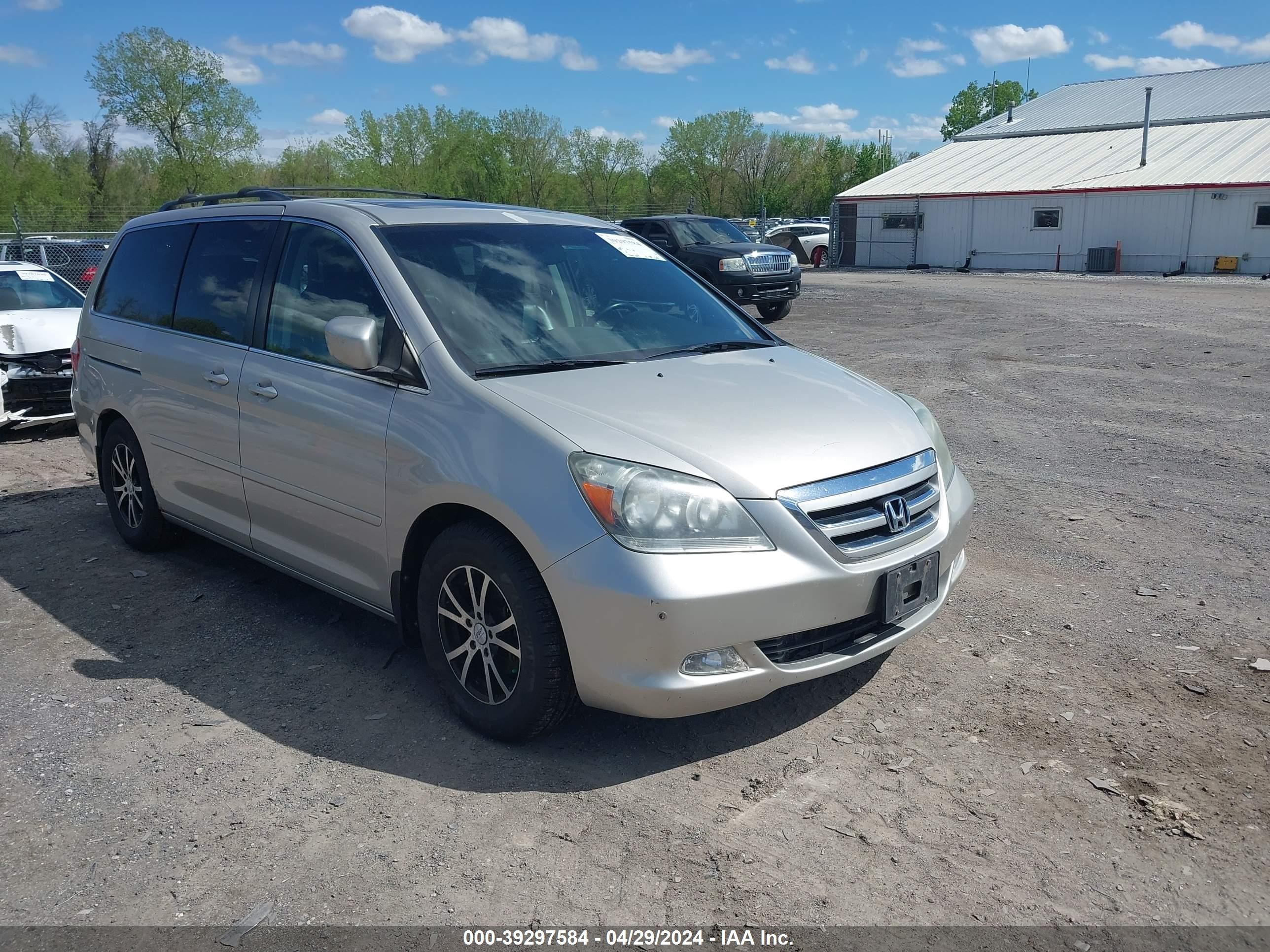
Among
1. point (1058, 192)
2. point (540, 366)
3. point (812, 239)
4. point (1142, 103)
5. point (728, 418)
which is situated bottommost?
point (728, 418)

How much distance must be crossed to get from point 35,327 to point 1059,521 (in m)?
9.35

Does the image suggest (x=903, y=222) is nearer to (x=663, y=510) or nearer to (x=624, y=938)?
(x=663, y=510)

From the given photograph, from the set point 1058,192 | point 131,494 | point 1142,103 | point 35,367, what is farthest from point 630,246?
point 1142,103

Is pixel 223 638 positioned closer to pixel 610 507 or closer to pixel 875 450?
pixel 610 507

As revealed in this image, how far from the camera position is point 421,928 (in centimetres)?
275

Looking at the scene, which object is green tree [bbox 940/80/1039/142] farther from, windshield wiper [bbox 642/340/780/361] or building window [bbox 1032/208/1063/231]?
windshield wiper [bbox 642/340/780/361]

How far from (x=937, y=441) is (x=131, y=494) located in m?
4.48

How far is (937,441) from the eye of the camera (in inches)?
164

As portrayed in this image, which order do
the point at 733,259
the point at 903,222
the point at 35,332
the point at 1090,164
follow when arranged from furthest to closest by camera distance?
1. the point at 903,222
2. the point at 1090,164
3. the point at 733,259
4. the point at 35,332

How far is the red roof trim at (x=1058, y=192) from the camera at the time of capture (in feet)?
101

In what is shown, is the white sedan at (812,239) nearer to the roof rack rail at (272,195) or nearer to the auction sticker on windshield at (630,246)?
the roof rack rail at (272,195)

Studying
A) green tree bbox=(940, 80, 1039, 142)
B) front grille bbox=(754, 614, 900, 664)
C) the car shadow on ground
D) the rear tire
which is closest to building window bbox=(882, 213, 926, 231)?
the car shadow on ground

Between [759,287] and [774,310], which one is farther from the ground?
[759,287]

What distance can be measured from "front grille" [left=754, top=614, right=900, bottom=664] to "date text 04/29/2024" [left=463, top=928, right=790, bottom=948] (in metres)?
0.92
